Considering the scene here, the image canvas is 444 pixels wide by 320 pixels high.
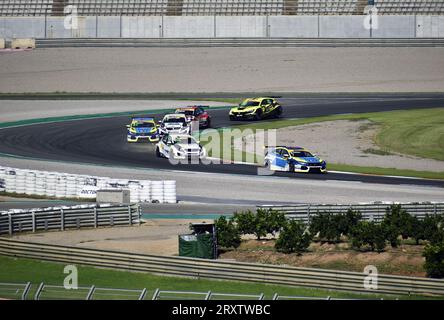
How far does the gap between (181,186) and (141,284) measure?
50.8 feet

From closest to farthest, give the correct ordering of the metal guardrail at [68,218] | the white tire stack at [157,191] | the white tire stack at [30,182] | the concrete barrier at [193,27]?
the metal guardrail at [68,218] < the white tire stack at [157,191] < the white tire stack at [30,182] < the concrete barrier at [193,27]

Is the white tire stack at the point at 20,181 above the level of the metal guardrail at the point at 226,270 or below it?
above

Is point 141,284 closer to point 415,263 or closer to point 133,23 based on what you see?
point 415,263

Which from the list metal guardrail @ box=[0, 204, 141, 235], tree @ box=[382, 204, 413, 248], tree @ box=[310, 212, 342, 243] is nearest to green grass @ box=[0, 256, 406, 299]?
metal guardrail @ box=[0, 204, 141, 235]

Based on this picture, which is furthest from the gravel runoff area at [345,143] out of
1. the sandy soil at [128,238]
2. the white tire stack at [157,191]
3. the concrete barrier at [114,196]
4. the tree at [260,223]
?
the tree at [260,223]

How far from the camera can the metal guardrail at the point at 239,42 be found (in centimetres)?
6819

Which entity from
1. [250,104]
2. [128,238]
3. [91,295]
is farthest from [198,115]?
[91,295]

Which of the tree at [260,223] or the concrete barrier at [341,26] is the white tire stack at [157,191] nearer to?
the tree at [260,223]

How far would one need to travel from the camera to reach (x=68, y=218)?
113 ft

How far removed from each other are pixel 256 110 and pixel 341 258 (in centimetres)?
2676

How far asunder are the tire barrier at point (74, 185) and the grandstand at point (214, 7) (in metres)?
31.8

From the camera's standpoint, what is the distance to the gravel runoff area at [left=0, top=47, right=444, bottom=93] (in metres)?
65.5
